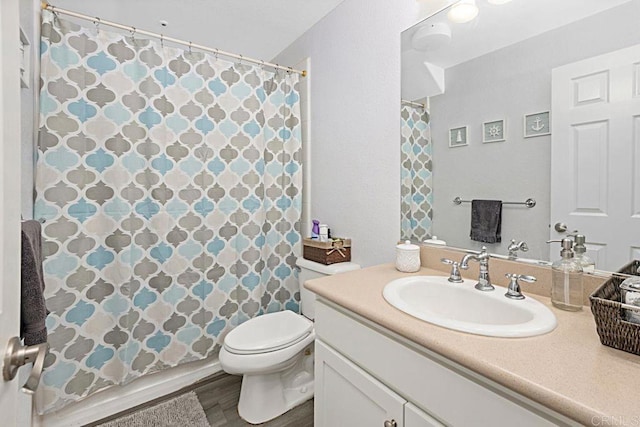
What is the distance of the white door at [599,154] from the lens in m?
0.84

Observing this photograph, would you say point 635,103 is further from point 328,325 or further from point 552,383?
point 328,325

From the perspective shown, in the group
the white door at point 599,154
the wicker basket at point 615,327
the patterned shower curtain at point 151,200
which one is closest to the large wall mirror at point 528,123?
the white door at point 599,154

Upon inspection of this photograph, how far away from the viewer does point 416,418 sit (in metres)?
0.77

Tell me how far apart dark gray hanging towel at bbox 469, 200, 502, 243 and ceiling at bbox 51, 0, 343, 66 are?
4.98 feet

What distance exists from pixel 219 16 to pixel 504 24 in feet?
5.43

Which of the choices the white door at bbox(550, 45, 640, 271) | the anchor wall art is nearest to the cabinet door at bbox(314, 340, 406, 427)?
the white door at bbox(550, 45, 640, 271)

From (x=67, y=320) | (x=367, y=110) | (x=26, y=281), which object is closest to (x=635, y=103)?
(x=367, y=110)

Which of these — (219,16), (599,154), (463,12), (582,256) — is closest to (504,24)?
(463,12)

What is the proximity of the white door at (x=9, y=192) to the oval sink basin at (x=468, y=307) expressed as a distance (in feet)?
2.95

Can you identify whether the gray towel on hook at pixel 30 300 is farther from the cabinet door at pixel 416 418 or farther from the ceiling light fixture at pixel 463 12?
the ceiling light fixture at pixel 463 12

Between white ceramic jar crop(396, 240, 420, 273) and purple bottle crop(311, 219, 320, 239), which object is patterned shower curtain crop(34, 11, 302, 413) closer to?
purple bottle crop(311, 219, 320, 239)

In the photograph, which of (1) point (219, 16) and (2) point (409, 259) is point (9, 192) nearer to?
(2) point (409, 259)

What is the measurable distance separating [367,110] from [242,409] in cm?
177

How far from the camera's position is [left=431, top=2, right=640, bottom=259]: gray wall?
92 cm
